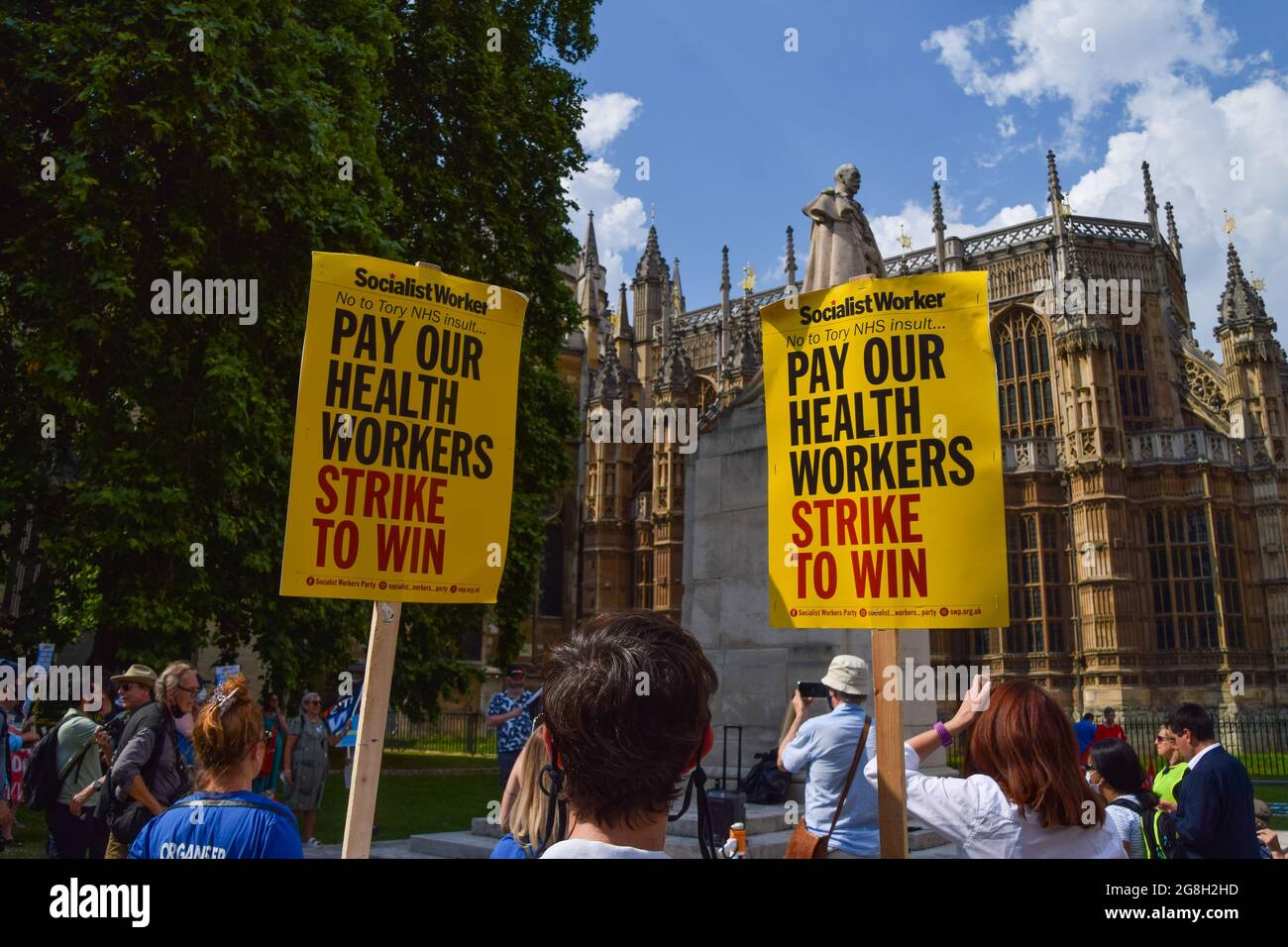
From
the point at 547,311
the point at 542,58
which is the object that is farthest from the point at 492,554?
the point at 542,58

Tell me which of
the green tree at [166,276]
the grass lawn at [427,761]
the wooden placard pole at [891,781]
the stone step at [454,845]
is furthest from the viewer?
the grass lawn at [427,761]

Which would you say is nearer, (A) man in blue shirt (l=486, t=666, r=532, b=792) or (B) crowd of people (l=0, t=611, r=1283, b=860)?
(B) crowd of people (l=0, t=611, r=1283, b=860)

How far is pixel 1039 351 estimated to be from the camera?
119ft

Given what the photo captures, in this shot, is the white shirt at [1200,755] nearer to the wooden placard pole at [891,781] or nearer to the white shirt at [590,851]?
the wooden placard pole at [891,781]

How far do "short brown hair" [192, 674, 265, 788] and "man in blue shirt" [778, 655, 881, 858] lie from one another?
7.55ft

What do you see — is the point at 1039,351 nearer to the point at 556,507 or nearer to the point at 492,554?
the point at 556,507

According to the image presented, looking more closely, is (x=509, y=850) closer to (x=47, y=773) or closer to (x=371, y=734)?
(x=371, y=734)

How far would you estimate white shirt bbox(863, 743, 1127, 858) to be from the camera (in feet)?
9.06

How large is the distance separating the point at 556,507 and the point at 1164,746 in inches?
1422

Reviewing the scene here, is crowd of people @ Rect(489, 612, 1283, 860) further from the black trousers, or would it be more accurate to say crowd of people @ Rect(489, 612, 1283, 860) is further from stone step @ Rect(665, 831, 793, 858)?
the black trousers

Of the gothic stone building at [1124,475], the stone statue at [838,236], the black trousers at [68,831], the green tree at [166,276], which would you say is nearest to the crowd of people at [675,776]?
the black trousers at [68,831]

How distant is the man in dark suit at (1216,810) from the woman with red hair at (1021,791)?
1.48 m

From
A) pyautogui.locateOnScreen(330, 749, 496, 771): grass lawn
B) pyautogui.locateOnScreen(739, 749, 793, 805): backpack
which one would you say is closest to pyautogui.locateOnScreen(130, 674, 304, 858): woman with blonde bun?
pyautogui.locateOnScreen(739, 749, 793, 805): backpack

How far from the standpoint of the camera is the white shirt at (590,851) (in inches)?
67.5
